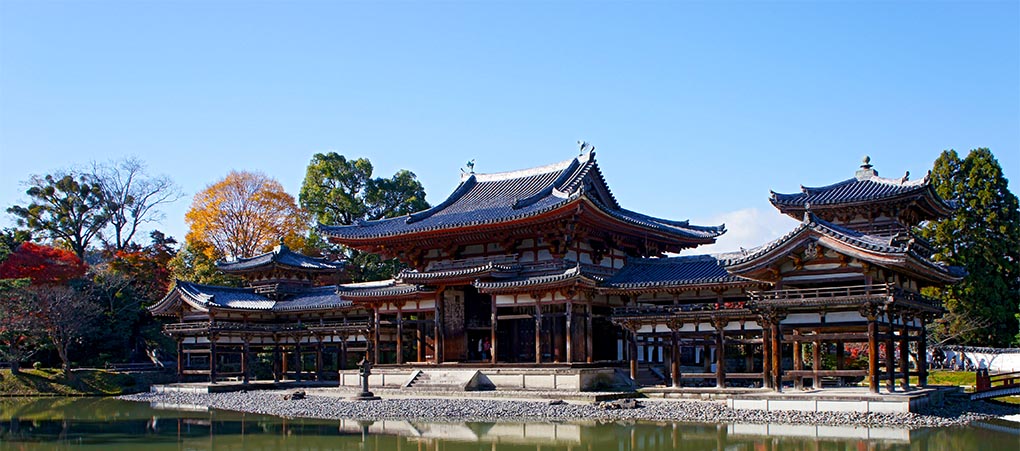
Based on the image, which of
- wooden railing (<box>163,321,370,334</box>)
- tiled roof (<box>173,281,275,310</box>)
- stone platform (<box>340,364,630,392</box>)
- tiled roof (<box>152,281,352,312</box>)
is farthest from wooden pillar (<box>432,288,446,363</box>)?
tiled roof (<box>173,281,275,310</box>)

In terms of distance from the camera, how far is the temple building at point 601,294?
23.1m

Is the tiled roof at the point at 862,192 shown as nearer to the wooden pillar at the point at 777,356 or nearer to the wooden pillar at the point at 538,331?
the wooden pillar at the point at 777,356

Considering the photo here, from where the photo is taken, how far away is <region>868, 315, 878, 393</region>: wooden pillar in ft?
71.4

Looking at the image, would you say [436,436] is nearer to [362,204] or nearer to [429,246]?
[429,246]

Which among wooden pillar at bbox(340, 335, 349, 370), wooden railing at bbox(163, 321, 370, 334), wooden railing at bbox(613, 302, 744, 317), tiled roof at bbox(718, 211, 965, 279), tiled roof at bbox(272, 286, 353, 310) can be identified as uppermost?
tiled roof at bbox(718, 211, 965, 279)

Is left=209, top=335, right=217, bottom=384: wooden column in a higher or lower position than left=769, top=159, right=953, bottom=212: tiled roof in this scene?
lower

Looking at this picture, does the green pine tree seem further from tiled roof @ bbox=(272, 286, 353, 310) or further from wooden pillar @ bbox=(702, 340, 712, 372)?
tiled roof @ bbox=(272, 286, 353, 310)

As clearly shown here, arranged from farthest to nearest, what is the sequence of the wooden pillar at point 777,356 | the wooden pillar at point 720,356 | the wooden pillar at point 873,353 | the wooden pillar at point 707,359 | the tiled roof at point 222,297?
1. the tiled roof at point 222,297
2. the wooden pillar at point 707,359
3. the wooden pillar at point 720,356
4. the wooden pillar at point 777,356
5. the wooden pillar at point 873,353

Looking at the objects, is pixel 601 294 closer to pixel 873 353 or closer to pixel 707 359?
pixel 707 359

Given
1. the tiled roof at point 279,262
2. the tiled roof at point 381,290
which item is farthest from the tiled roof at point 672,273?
the tiled roof at point 279,262

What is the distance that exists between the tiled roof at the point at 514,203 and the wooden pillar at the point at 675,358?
5.25m

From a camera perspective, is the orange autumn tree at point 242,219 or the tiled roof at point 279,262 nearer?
the tiled roof at point 279,262

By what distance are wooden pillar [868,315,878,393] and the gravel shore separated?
1.05 m

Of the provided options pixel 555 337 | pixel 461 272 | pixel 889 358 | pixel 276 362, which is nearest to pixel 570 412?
pixel 555 337
